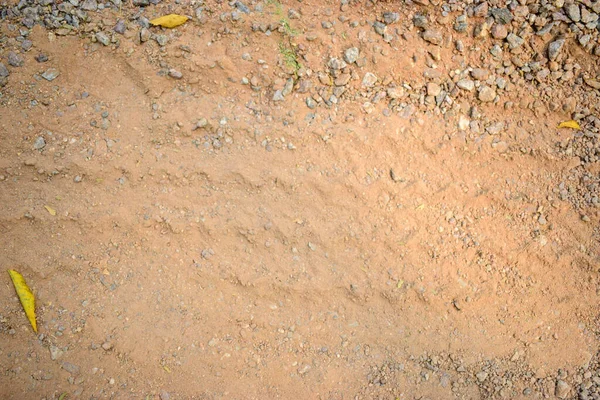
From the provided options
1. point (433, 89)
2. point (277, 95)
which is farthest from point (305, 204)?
point (433, 89)

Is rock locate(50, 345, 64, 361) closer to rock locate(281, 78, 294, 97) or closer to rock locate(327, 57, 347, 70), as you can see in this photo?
rock locate(281, 78, 294, 97)

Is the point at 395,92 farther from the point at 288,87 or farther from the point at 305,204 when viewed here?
the point at 305,204

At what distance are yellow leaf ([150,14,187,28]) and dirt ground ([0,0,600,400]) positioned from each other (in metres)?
0.04

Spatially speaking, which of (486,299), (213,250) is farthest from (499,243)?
(213,250)

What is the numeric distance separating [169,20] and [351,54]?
92cm

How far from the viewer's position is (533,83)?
9.22ft

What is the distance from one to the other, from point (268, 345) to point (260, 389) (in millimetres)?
210

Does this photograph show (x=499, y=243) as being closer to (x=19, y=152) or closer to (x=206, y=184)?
(x=206, y=184)

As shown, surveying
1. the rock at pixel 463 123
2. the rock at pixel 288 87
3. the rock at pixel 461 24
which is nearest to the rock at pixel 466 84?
the rock at pixel 463 123

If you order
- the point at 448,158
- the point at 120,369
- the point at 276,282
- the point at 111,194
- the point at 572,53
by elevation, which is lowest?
the point at 120,369

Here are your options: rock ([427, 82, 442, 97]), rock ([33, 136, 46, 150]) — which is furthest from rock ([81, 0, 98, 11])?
rock ([427, 82, 442, 97])

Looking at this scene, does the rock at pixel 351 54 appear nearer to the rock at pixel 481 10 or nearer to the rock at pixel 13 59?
the rock at pixel 481 10

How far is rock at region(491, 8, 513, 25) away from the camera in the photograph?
8.96 feet

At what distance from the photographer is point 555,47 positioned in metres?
2.72
